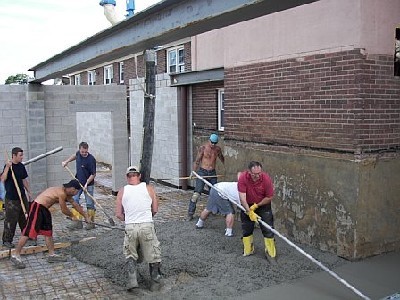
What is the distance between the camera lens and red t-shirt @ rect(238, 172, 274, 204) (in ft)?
21.8

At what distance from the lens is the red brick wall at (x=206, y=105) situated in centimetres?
1206

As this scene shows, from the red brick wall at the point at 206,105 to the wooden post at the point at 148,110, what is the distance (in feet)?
18.1

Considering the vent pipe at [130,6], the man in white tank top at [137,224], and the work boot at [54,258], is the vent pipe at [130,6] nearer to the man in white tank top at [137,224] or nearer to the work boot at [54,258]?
the work boot at [54,258]

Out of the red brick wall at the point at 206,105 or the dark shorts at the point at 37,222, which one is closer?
the dark shorts at the point at 37,222

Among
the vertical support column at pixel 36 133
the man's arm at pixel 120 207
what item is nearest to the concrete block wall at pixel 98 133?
the vertical support column at pixel 36 133

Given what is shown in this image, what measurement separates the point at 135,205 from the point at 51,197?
1973 millimetres

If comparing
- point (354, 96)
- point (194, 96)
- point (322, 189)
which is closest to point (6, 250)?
point (322, 189)

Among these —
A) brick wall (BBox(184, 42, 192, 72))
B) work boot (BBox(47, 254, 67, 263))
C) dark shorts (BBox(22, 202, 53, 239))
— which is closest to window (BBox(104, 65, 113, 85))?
brick wall (BBox(184, 42, 192, 72))

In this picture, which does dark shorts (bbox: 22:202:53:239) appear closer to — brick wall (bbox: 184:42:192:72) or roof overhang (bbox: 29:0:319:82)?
roof overhang (bbox: 29:0:319:82)

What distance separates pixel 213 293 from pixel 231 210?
2685 millimetres

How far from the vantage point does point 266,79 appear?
830 centimetres

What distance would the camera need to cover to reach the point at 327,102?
7.01 m

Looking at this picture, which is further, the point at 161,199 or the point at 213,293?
the point at 161,199

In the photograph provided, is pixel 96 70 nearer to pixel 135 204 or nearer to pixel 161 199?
pixel 161 199
